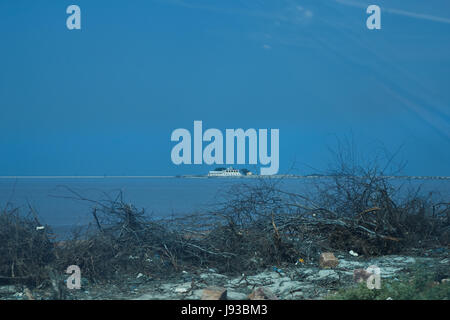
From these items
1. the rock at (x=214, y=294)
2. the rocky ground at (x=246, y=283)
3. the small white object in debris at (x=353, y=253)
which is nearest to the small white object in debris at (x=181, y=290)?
the rocky ground at (x=246, y=283)

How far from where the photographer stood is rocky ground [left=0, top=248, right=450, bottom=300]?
4.61 metres

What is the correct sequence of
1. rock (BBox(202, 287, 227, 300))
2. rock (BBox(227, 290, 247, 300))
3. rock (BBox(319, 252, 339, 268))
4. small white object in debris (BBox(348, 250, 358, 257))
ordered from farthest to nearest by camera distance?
1. small white object in debris (BBox(348, 250, 358, 257))
2. rock (BBox(319, 252, 339, 268))
3. rock (BBox(227, 290, 247, 300))
4. rock (BBox(202, 287, 227, 300))

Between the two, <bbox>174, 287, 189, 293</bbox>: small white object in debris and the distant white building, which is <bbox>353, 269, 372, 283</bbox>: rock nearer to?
<bbox>174, 287, 189, 293</bbox>: small white object in debris

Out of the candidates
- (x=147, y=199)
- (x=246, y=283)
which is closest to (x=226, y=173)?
(x=246, y=283)

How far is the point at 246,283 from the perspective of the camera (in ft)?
16.3

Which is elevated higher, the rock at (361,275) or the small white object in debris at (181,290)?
the rock at (361,275)

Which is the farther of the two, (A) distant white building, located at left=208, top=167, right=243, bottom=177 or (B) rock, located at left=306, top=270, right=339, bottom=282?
(A) distant white building, located at left=208, top=167, right=243, bottom=177

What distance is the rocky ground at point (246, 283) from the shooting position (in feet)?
15.1

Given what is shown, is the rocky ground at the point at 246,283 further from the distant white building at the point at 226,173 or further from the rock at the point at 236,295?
the distant white building at the point at 226,173

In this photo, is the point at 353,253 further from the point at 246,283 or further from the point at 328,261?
the point at 246,283

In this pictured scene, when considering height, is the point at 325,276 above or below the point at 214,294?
below

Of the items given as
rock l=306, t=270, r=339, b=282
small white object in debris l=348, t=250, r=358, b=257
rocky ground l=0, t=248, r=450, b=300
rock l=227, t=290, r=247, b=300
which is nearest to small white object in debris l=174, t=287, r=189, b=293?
rocky ground l=0, t=248, r=450, b=300
